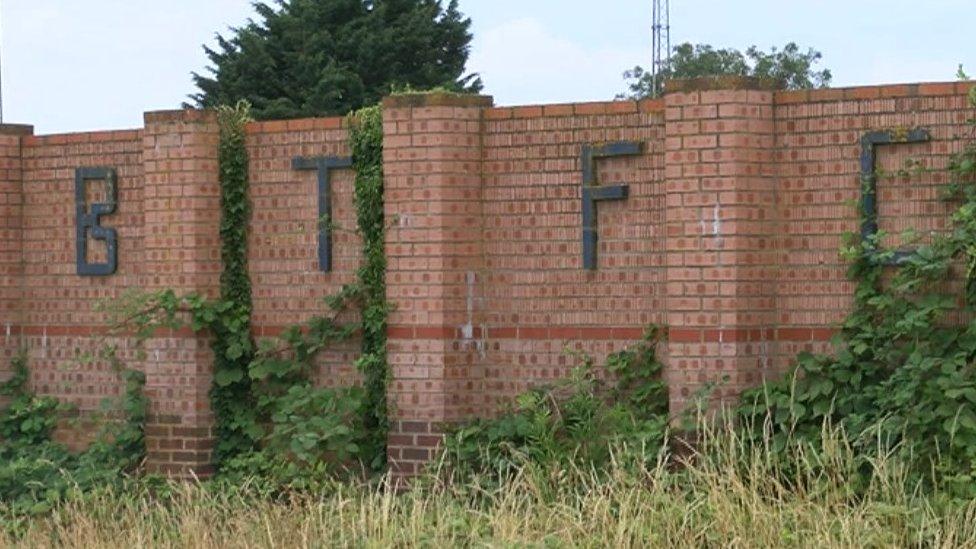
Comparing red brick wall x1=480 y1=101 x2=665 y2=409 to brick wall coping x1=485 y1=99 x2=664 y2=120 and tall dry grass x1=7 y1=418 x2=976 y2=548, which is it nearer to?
brick wall coping x1=485 y1=99 x2=664 y2=120

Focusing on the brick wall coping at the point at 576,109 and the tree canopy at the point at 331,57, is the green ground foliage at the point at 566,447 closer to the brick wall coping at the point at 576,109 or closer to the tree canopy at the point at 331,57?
the brick wall coping at the point at 576,109

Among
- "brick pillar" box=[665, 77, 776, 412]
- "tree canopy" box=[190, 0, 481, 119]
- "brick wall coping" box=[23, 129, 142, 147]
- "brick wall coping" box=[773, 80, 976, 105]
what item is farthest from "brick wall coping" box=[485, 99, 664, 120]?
"tree canopy" box=[190, 0, 481, 119]

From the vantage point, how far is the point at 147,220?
46.3ft

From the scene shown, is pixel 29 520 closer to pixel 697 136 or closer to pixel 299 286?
pixel 299 286

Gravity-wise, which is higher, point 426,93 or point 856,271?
point 426,93

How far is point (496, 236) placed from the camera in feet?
42.3

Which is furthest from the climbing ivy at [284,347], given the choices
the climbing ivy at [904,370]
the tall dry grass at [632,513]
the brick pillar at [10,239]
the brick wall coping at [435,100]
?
the climbing ivy at [904,370]

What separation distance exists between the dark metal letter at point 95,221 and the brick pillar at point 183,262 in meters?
0.68

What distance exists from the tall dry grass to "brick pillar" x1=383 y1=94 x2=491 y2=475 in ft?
1.86

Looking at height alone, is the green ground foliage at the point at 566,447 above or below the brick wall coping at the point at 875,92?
below

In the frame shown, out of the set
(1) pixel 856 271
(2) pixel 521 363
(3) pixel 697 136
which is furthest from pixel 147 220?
(1) pixel 856 271

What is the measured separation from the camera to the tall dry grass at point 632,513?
1021cm

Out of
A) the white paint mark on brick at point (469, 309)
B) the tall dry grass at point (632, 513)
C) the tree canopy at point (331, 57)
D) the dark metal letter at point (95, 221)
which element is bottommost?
the tall dry grass at point (632, 513)

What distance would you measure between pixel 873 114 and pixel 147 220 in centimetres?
555
